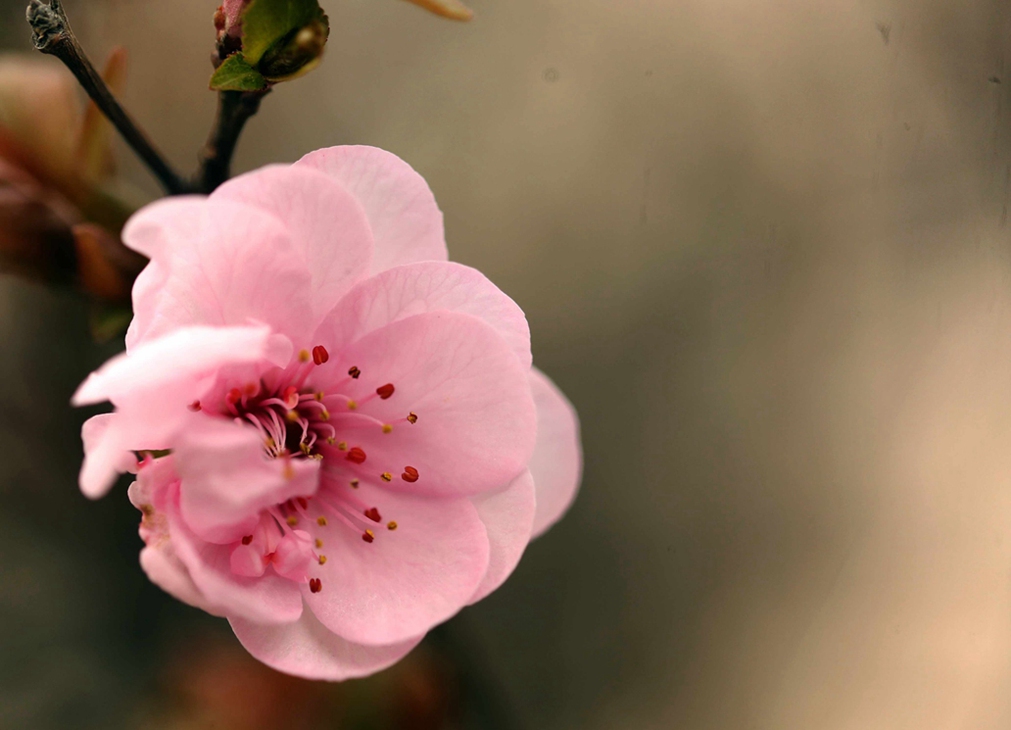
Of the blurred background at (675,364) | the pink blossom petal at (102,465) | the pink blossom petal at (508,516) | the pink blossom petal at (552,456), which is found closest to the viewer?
the pink blossom petal at (102,465)

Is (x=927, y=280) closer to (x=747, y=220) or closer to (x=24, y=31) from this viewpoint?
(x=747, y=220)

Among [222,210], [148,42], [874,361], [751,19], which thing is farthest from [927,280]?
[148,42]

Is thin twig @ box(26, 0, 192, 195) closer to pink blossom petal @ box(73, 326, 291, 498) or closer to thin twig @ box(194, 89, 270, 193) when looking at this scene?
thin twig @ box(194, 89, 270, 193)

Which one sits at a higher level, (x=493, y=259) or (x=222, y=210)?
(x=222, y=210)

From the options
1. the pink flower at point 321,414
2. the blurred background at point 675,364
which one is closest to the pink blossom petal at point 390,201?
the pink flower at point 321,414

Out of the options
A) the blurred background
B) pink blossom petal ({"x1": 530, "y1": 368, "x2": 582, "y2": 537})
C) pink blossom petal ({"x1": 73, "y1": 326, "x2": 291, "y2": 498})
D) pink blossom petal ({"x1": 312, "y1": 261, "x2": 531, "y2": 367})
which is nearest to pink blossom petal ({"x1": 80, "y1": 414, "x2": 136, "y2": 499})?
pink blossom petal ({"x1": 73, "y1": 326, "x2": 291, "y2": 498})

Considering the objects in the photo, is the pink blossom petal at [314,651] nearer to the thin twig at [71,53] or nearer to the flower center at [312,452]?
the flower center at [312,452]
